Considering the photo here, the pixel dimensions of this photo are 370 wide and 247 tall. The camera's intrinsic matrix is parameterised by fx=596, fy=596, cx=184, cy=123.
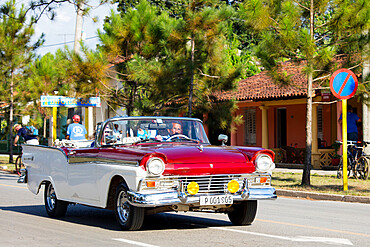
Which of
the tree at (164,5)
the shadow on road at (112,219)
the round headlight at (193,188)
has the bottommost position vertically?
the shadow on road at (112,219)

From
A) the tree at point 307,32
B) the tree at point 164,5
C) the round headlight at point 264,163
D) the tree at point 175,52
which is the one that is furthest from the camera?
the tree at point 164,5

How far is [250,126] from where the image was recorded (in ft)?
95.6

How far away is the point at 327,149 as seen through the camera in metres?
23.3

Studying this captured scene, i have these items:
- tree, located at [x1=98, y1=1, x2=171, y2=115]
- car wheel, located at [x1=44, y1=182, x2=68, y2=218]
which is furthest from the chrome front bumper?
tree, located at [x1=98, y1=1, x2=171, y2=115]

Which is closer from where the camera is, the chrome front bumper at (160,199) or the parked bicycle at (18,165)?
the chrome front bumper at (160,199)

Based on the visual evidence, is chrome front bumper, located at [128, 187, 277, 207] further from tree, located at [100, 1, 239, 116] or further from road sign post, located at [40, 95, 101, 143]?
road sign post, located at [40, 95, 101, 143]

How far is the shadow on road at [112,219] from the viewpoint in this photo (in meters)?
8.83

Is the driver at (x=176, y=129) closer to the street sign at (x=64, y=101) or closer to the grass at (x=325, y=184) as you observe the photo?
→ the grass at (x=325, y=184)

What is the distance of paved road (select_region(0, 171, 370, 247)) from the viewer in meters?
7.43

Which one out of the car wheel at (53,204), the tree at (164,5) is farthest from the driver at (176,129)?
the tree at (164,5)

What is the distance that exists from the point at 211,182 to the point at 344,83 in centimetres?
748

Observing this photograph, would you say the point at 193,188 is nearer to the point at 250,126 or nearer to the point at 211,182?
the point at 211,182

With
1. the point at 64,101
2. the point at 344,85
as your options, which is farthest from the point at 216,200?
the point at 64,101

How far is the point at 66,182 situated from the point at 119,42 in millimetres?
13526
